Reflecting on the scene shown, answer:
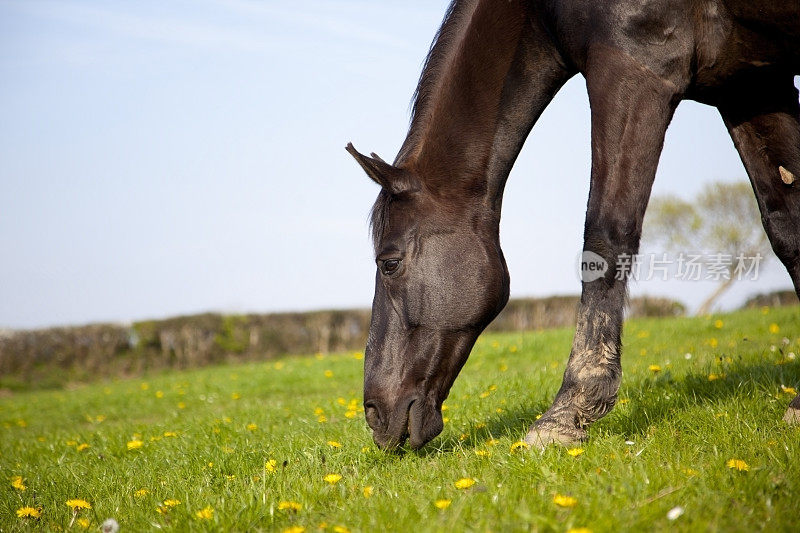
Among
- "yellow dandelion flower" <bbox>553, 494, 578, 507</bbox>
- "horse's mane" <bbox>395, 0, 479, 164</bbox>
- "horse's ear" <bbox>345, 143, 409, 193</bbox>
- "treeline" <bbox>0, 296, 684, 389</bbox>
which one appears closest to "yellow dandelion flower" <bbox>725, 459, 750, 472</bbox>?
"yellow dandelion flower" <bbox>553, 494, 578, 507</bbox>

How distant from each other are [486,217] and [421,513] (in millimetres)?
1761

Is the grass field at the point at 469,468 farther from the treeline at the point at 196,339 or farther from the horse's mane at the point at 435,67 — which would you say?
the treeline at the point at 196,339

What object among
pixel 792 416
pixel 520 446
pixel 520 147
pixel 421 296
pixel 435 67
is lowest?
pixel 520 446

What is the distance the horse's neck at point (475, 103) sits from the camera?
3.60 meters

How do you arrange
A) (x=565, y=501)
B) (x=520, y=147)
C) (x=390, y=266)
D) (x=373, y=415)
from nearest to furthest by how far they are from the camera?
(x=565, y=501)
(x=373, y=415)
(x=390, y=266)
(x=520, y=147)

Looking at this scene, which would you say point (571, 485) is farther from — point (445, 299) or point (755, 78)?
point (755, 78)

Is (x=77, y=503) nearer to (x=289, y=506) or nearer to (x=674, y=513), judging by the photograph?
(x=289, y=506)

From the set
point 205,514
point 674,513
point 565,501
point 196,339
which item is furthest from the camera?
point 196,339

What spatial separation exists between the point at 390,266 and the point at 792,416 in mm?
2215

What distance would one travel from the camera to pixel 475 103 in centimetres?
361

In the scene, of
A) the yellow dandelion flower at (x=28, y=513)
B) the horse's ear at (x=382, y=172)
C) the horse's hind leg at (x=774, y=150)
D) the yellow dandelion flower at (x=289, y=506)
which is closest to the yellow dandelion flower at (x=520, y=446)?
the yellow dandelion flower at (x=289, y=506)

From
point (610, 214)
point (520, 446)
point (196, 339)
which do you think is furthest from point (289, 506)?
point (196, 339)

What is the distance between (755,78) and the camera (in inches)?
137

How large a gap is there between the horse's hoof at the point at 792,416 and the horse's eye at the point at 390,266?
214 centimetres
